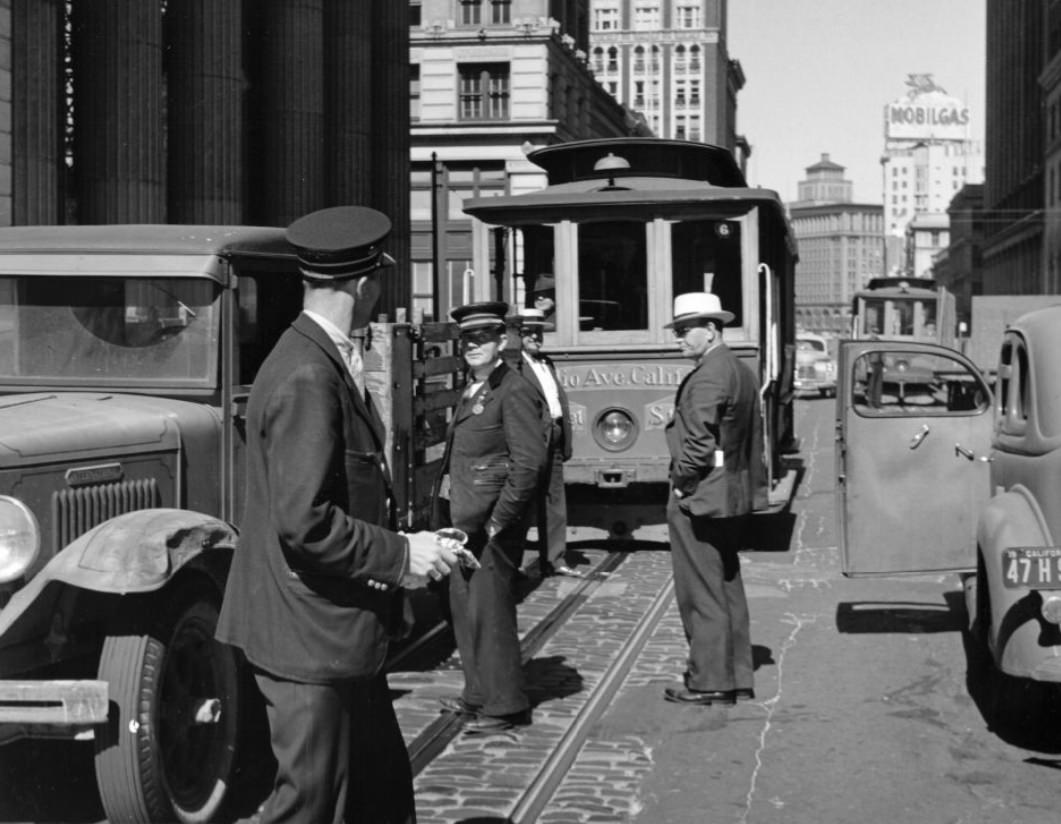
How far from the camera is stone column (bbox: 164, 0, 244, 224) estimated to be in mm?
27406

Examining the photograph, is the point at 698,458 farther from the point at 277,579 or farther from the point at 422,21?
the point at 422,21

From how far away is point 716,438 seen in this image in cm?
777

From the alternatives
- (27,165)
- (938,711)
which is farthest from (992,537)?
(27,165)

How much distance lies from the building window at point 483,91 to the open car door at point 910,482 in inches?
1833

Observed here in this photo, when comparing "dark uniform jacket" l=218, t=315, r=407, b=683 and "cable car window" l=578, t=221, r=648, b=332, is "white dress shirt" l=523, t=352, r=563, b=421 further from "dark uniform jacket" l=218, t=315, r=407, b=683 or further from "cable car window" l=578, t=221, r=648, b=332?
"dark uniform jacket" l=218, t=315, r=407, b=683

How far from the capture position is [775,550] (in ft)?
45.3

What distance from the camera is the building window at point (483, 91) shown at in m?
54.6

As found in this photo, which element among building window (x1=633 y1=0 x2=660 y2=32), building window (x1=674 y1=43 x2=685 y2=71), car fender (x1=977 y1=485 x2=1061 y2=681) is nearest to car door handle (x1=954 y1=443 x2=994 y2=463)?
car fender (x1=977 y1=485 x2=1061 y2=681)

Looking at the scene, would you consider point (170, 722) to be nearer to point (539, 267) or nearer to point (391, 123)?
point (539, 267)

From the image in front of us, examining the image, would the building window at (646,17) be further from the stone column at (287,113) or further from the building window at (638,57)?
the stone column at (287,113)

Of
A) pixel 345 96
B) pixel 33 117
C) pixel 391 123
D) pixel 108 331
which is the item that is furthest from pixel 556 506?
pixel 391 123

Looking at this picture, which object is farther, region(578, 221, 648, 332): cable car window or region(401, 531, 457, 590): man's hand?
region(578, 221, 648, 332): cable car window

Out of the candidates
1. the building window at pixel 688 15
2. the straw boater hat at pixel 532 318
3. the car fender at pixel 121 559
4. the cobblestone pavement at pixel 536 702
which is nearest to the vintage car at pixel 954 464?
the cobblestone pavement at pixel 536 702

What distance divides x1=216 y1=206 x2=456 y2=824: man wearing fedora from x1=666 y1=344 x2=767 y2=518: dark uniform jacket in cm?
386
